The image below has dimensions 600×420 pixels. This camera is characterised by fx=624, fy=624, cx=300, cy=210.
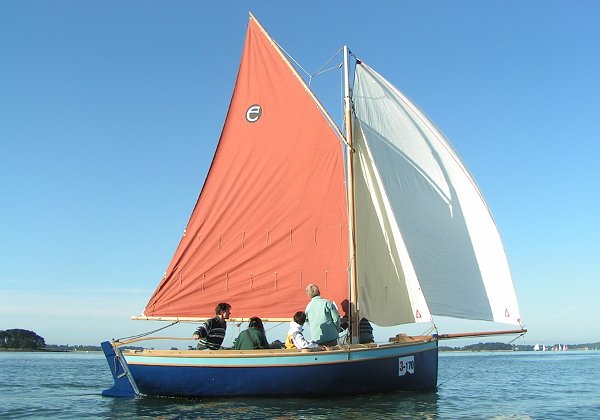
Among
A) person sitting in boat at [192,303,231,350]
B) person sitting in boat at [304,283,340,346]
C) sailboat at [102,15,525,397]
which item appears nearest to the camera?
person sitting in boat at [304,283,340,346]

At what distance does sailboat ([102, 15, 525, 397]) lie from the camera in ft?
58.9

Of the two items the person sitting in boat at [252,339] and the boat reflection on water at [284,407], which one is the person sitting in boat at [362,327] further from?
the person sitting in boat at [252,339]

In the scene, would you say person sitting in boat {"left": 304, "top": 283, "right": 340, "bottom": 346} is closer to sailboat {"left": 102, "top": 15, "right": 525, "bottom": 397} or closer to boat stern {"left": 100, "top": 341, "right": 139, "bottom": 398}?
sailboat {"left": 102, "top": 15, "right": 525, "bottom": 397}

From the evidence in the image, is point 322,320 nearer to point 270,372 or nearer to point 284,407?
point 270,372

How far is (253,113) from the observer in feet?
66.5

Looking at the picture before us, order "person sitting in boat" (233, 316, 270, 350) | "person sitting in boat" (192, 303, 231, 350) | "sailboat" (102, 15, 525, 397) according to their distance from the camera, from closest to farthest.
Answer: "person sitting in boat" (233, 316, 270, 350) → "person sitting in boat" (192, 303, 231, 350) → "sailboat" (102, 15, 525, 397)

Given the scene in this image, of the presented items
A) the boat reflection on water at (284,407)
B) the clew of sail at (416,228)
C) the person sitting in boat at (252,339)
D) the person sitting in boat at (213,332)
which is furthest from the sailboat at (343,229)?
the person sitting in boat at (252,339)

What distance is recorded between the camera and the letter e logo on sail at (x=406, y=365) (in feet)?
54.2

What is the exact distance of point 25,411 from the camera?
1498 centimetres

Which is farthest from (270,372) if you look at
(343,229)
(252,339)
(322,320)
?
(343,229)

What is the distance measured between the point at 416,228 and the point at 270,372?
5.98 meters

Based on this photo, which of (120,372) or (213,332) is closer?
(213,332)

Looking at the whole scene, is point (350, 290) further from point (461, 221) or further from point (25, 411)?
point (25, 411)

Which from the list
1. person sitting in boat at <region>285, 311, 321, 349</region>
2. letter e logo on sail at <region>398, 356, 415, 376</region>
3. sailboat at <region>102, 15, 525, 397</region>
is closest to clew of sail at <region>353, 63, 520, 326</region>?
sailboat at <region>102, 15, 525, 397</region>
